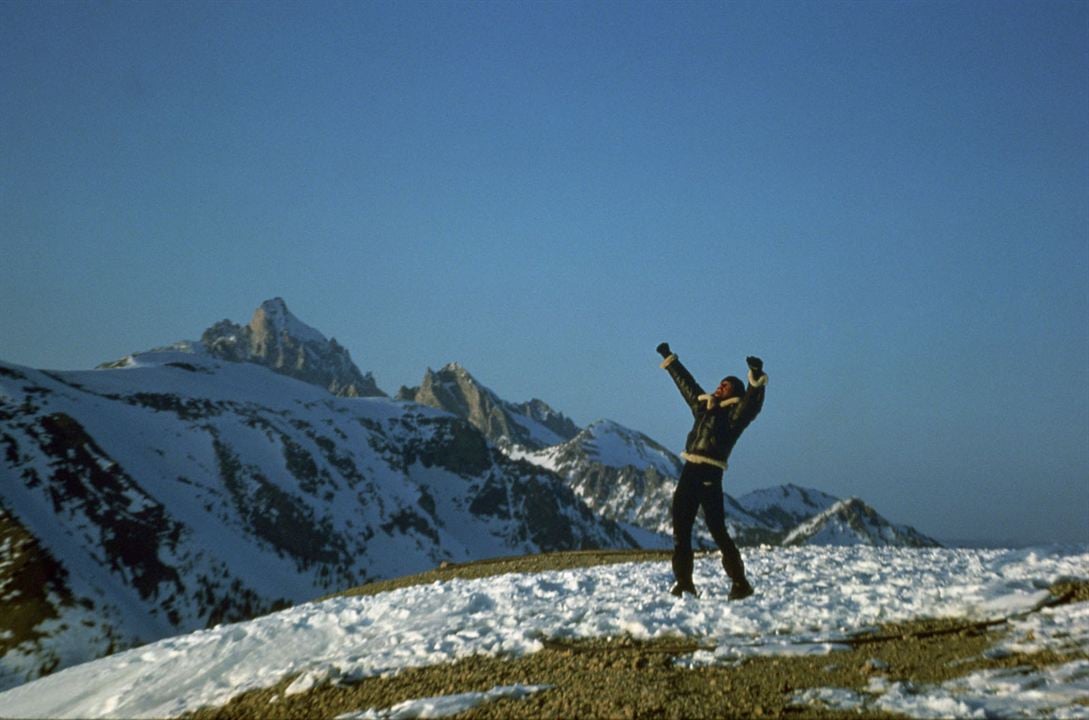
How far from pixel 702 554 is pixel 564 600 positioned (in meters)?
7.00

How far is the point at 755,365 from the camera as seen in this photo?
1241 centimetres


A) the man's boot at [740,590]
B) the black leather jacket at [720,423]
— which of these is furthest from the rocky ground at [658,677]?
the black leather jacket at [720,423]

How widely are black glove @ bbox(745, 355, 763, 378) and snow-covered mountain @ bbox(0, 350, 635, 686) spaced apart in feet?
147

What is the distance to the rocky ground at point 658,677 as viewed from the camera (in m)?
7.32

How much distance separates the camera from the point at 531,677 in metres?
8.73

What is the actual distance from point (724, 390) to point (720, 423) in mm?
524

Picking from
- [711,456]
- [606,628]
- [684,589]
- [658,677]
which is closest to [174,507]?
[684,589]

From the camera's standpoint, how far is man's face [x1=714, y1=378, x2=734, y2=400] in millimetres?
12640

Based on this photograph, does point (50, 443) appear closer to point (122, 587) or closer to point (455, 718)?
point (122, 587)

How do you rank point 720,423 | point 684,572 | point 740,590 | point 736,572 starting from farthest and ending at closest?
point 720,423
point 684,572
point 736,572
point 740,590

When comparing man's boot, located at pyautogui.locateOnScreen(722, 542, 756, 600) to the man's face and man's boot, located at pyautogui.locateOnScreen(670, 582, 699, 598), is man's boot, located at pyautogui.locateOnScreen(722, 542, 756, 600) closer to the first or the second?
man's boot, located at pyautogui.locateOnScreen(670, 582, 699, 598)

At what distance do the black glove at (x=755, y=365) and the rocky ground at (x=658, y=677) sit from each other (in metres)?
4.12

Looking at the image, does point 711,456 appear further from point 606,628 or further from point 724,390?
point 606,628

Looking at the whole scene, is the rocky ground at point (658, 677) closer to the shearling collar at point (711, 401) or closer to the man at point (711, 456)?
the man at point (711, 456)
